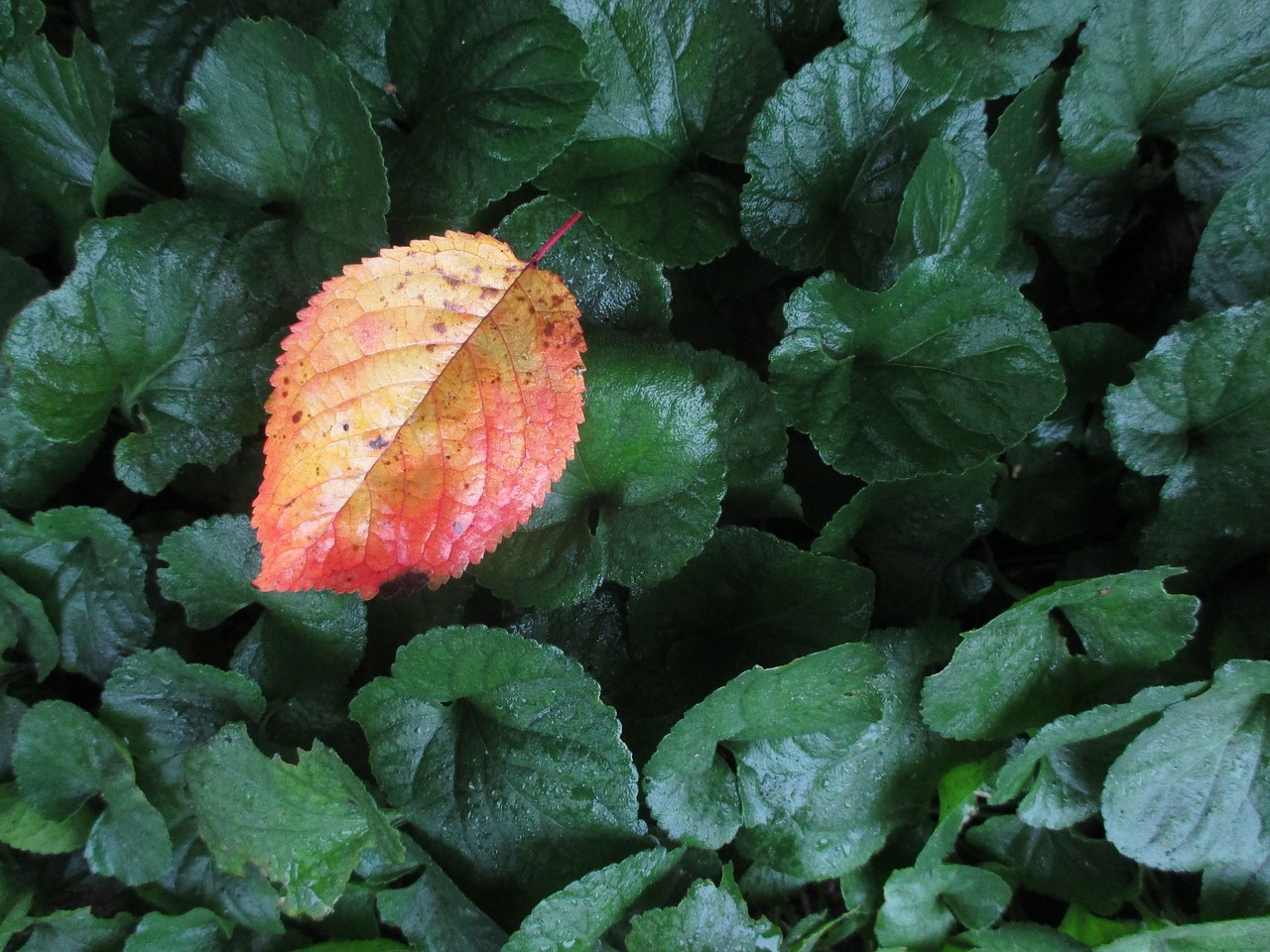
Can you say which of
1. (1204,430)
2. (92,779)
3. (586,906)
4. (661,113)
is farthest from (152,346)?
(1204,430)

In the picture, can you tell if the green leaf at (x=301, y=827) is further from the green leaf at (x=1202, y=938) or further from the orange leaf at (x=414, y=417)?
the green leaf at (x=1202, y=938)

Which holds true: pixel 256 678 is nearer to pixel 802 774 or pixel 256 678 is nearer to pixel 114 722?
pixel 114 722

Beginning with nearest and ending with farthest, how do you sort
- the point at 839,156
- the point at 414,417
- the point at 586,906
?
the point at 414,417, the point at 586,906, the point at 839,156

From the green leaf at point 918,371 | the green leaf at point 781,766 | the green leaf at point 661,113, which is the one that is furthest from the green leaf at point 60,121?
the green leaf at point 781,766

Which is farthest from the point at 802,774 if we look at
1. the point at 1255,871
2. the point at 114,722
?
the point at 114,722

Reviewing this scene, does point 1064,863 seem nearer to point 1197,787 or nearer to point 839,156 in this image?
point 1197,787

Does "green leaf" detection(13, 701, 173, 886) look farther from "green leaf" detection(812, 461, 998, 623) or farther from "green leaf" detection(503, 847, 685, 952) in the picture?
"green leaf" detection(812, 461, 998, 623)
